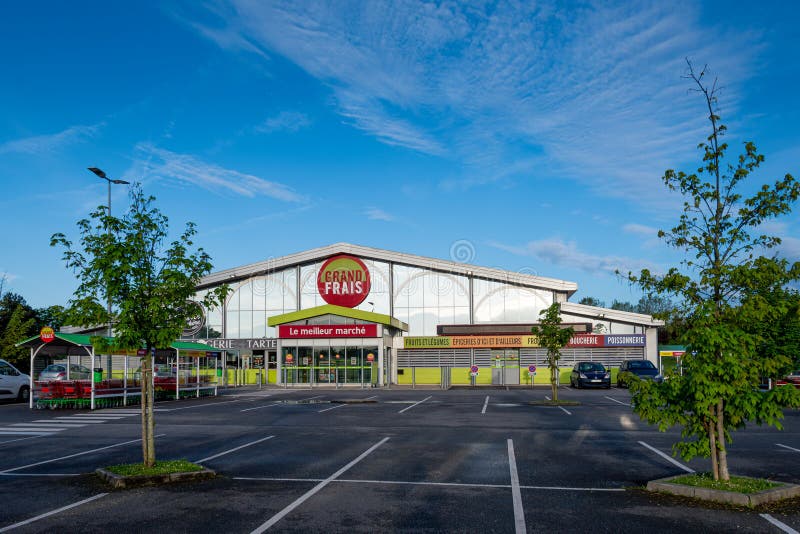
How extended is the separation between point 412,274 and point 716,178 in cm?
4023

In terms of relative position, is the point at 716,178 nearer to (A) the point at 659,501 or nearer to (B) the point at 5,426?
(A) the point at 659,501

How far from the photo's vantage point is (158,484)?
10148 millimetres

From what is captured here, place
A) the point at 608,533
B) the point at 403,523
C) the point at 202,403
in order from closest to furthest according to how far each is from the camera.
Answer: the point at 608,533 → the point at 403,523 → the point at 202,403

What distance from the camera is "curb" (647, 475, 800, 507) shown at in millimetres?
8430

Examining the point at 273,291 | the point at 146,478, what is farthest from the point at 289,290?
the point at 146,478

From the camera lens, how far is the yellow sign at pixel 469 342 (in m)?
46.9

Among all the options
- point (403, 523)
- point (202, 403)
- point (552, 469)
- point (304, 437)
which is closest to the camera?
point (403, 523)

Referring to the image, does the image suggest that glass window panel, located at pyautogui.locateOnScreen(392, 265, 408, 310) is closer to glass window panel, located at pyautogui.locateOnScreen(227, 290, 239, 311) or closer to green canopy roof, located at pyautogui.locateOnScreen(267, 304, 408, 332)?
green canopy roof, located at pyautogui.locateOnScreen(267, 304, 408, 332)

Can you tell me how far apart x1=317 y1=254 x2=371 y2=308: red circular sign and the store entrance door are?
1089cm

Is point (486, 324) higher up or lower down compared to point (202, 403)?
higher up

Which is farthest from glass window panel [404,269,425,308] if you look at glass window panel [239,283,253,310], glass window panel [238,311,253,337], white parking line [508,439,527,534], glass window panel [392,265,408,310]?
white parking line [508,439,527,534]

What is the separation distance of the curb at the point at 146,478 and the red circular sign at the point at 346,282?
3956 cm

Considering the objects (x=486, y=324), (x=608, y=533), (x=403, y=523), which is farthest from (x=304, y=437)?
(x=486, y=324)

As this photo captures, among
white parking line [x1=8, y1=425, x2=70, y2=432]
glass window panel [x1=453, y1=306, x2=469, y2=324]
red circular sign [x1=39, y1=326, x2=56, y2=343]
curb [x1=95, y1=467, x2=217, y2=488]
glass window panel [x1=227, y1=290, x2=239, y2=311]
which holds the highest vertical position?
glass window panel [x1=227, y1=290, x2=239, y2=311]
